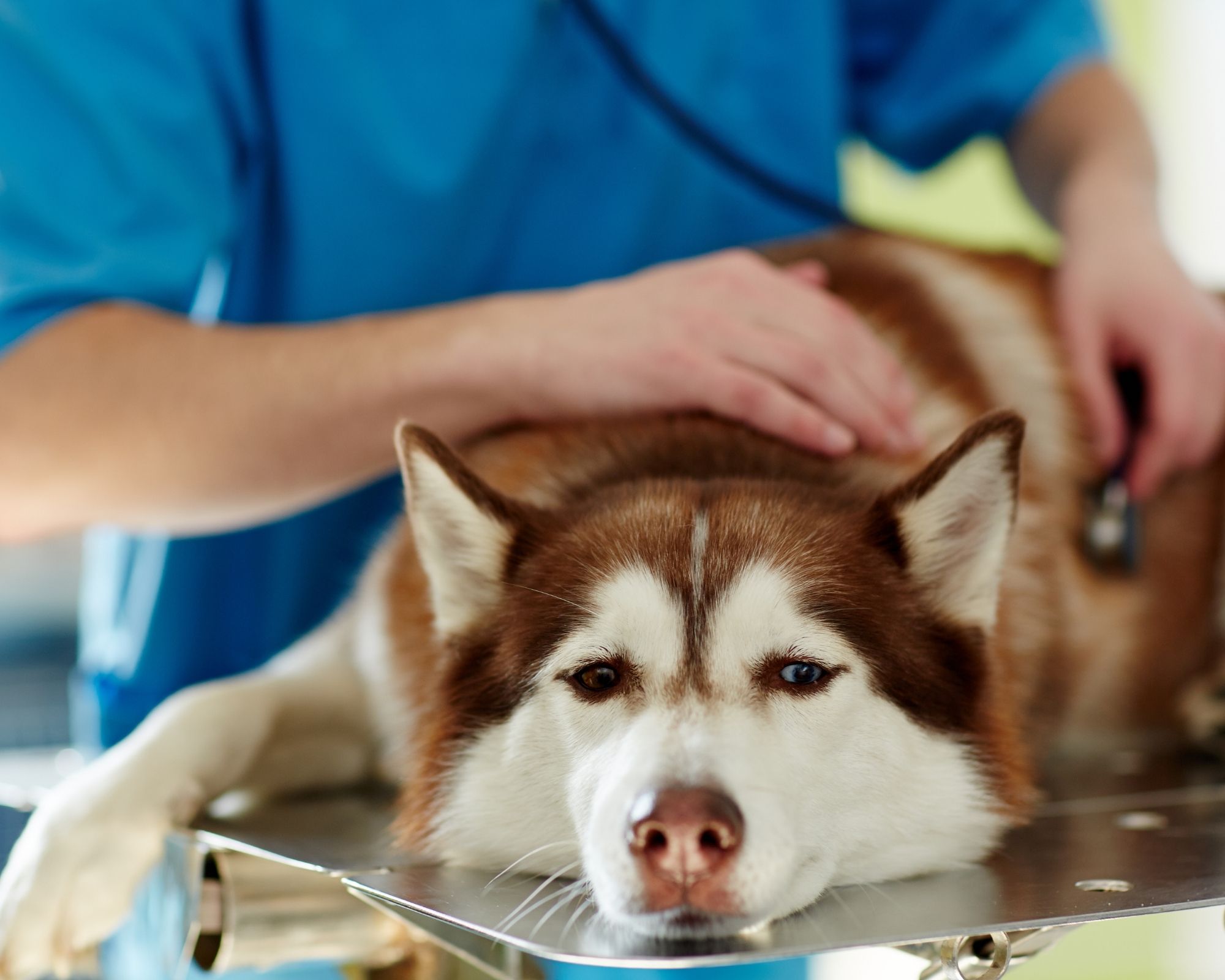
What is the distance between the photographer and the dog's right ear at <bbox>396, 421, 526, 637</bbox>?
40.2 inches

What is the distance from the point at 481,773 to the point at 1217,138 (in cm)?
417

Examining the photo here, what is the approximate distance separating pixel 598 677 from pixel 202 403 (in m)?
0.57

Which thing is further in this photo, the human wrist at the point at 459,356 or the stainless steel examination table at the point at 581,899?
the human wrist at the point at 459,356

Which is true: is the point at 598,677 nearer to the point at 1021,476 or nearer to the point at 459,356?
the point at 459,356

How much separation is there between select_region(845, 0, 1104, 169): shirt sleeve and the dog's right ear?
4.08 feet

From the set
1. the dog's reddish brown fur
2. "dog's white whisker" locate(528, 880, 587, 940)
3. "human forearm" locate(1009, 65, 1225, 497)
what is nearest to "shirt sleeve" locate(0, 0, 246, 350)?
the dog's reddish brown fur

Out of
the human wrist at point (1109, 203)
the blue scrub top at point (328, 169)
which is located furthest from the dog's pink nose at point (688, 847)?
the human wrist at point (1109, 203)

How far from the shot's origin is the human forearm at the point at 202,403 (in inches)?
48.6

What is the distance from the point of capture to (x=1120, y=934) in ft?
12.5

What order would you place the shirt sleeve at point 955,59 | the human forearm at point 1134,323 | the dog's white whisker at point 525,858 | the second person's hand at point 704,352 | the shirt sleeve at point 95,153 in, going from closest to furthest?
the dog's white whisker at point 525,858 → the second person's hand at point 704,352 → the shirt sleeve at point 95,153 → the human forearm at point 1134,323 → the shirt sleeve at point 955,59

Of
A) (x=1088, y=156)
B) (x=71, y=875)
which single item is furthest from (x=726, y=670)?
(x=1088, y=156)

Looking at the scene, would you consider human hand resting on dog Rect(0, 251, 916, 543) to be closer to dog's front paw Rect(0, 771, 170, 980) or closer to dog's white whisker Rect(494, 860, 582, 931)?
dog's front paw Rect(0, 771, 170, 980)

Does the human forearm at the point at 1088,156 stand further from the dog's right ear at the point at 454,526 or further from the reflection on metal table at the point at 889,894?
the dog's right ear at the point at 454,526

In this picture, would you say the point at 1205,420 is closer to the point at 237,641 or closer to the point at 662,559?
the point at 662,559
